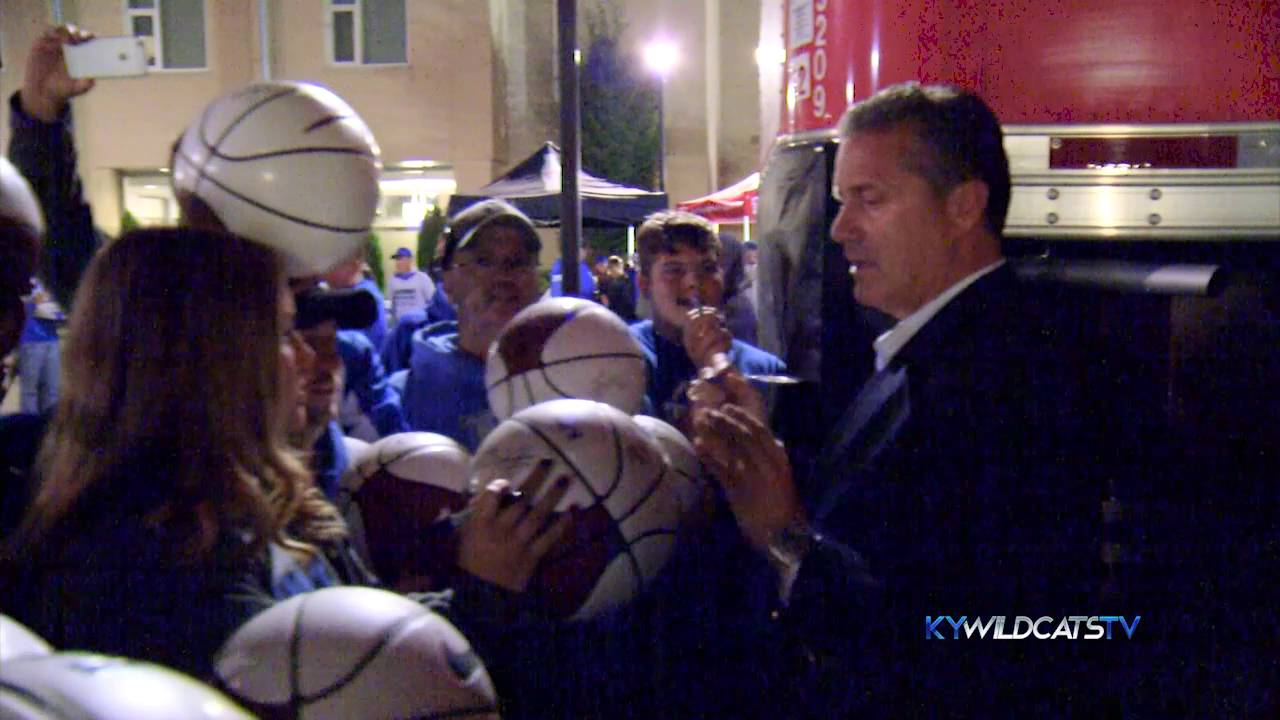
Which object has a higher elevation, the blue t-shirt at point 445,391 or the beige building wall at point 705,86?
the beige building wall at point 705,86

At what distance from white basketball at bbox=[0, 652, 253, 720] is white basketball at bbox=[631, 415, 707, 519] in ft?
4.18

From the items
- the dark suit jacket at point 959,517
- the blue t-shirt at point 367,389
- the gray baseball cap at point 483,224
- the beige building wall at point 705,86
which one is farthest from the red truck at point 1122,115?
the beige building wall at point 705,86

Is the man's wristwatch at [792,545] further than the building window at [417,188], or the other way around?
the building window at [417,188]

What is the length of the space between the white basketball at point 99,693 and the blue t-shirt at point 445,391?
221cm

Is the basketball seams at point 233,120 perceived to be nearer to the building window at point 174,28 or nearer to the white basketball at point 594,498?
the white basketball at point 594,498

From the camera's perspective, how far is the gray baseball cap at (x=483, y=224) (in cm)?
363

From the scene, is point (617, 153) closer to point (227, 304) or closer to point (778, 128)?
point (778, 128)

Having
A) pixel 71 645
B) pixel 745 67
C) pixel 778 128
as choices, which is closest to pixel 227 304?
pixel 71 645

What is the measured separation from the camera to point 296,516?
6.16 ft

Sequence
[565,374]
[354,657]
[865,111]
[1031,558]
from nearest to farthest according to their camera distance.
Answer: [354,657]
[1031,558]
[865,111]
[565,374]

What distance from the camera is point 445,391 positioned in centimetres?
353

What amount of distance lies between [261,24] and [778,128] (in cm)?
2026

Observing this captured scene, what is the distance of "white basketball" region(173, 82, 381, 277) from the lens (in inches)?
92.7
